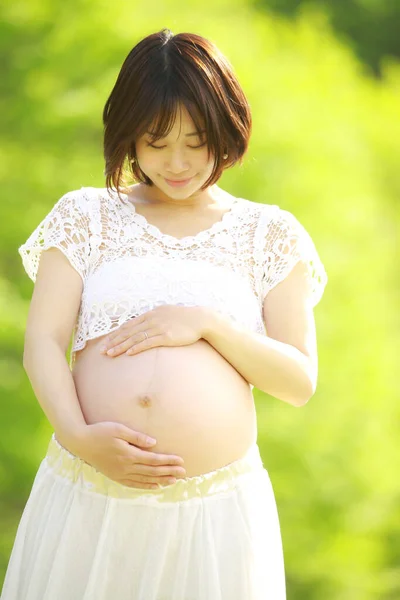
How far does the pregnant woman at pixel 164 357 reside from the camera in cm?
167

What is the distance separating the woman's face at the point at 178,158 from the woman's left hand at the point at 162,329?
0.25 meters

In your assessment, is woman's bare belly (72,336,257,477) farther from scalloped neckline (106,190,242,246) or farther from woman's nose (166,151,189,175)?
woman's nose (166,151,189,175)

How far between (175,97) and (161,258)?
0.31 m

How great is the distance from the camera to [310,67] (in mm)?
3480

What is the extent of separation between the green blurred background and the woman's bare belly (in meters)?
1.37

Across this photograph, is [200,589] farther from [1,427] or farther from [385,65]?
[385,65]

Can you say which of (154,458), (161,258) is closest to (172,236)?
(161,258)

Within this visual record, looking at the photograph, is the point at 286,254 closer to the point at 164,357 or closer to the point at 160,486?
the point at 164,357

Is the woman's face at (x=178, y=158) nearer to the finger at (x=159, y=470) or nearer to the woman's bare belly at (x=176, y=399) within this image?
the woman's bare belly at (x=176, y=399)

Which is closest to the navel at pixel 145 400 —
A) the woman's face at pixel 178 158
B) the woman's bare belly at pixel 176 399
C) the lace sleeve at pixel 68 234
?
the woman's bare belly at pixel 176 399

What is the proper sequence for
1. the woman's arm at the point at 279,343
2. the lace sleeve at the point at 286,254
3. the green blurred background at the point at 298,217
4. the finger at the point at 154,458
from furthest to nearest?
the green blurred background at the point at 298,217
the lace sleeve at the point at 286,254
the woman's arm at the point at 279,343
the finger at the point at 154,458

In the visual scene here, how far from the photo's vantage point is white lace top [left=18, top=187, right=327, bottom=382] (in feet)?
5.78

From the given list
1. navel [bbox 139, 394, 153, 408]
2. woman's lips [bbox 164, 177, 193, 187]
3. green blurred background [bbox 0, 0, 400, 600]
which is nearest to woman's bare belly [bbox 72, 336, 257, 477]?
navel [bbox 139, 394, 153, 408]

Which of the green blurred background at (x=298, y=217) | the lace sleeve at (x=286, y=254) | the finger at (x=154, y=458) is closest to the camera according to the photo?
the finger at (x=154, y=458)
